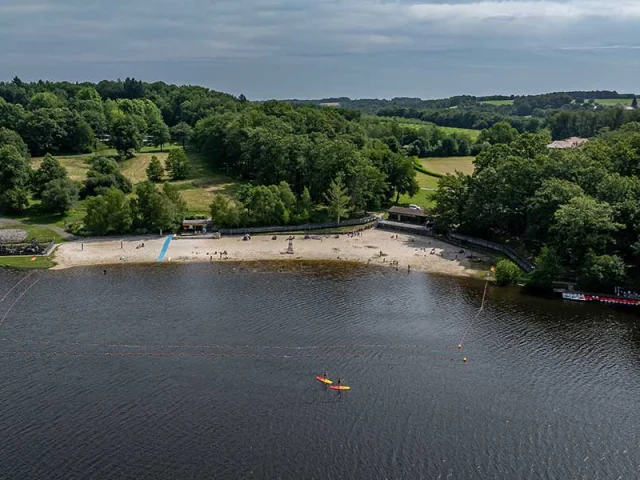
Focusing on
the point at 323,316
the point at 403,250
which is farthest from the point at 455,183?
the point at 323,316

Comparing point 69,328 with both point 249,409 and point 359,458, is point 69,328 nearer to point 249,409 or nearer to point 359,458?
point 249,409

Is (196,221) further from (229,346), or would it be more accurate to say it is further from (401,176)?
(229,346)

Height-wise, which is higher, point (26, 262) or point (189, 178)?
point (189, 178)

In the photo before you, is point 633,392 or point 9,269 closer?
point 633,392

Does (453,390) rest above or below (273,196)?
below

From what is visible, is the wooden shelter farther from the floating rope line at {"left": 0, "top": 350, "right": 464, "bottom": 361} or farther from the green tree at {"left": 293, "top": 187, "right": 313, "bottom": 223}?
the floating rope line at {"left": 0, "top": 350, "right": 464, "bottom": 361}

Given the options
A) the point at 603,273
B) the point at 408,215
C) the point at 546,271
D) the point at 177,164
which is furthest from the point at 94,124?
the point at 603,273

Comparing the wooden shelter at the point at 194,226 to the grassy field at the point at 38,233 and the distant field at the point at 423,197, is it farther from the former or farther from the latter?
the distant field at the point at 423,197

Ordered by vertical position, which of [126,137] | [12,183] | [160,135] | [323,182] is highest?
[126,137]
